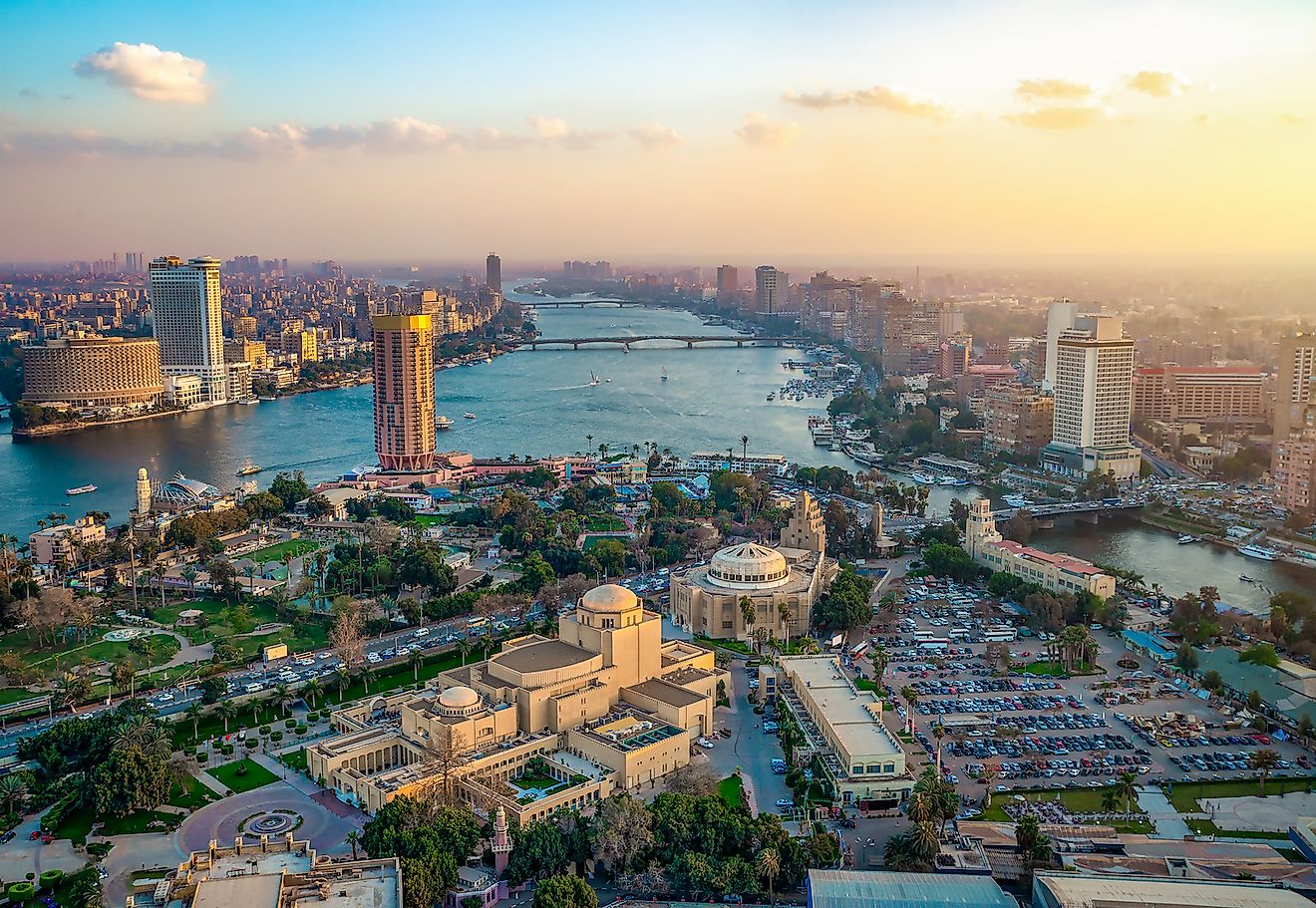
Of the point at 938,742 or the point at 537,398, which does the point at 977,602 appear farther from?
the point at 537,398

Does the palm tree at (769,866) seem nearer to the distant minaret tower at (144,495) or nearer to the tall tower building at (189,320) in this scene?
the distant minaret tower at (144,495)

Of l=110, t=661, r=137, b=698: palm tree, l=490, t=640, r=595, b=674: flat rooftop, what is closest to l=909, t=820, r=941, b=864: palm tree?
l=490, t=640, r=595, b=674: flat rooftop

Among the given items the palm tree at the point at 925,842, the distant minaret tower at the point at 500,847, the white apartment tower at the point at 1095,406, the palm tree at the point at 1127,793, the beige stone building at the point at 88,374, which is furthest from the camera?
the beige stone building at the point at 88,374

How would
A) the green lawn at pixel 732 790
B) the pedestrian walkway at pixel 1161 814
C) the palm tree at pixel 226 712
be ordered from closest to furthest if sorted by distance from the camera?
the pedestrian walkway at pixel 1161 814 → the green lawn at pixel 732 790 → the palm tree at pixel 226 712

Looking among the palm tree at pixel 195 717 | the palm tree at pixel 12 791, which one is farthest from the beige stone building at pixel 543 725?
the palm tree at pixel 12 791

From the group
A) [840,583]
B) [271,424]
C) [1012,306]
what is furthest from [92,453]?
[1012,306]

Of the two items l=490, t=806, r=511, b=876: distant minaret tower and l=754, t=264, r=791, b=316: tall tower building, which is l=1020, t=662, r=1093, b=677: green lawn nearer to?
l=490, t=806, r=511, b=876: distant minaret tower

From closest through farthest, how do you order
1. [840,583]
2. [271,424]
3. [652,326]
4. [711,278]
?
[840,583]
[271,424]
[652,326]
[711,278]
